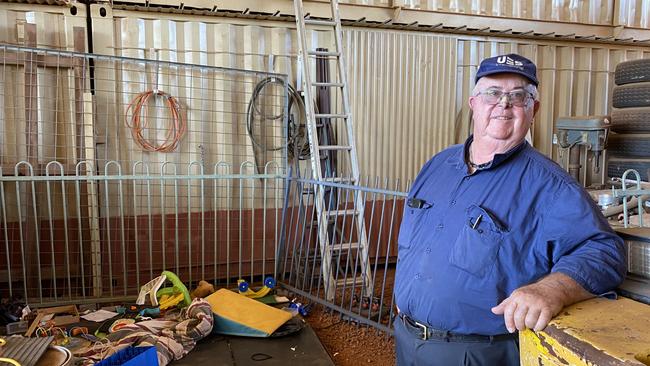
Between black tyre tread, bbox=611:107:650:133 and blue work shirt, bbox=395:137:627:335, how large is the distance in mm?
5391

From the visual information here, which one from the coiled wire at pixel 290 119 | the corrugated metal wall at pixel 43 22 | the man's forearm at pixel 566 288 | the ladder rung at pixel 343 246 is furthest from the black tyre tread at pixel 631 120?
the corrugated metal wall at pixel 43 22

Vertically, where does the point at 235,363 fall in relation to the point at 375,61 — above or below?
below

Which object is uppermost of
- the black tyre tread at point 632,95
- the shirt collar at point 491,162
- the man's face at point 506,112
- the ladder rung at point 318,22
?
the ladder rung at point 318,22

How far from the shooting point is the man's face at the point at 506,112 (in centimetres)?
183

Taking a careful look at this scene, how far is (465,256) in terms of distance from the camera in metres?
1.75

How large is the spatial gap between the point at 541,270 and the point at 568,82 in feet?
20.5

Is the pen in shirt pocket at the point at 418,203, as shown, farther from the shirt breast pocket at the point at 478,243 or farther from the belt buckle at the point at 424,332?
the belt buckle at the point at 424,332

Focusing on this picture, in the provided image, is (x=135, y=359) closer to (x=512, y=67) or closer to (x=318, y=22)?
(x=512, y=67)

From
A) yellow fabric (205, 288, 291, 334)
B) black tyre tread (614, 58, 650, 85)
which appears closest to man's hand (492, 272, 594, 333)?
yellow fabric (205, 288, 291, 334)

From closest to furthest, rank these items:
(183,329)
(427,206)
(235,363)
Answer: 1. (427,206)
2. (235,363)
3. (183,329)

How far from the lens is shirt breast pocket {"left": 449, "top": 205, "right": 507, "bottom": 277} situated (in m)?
1.69

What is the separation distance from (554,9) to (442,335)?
6445mm

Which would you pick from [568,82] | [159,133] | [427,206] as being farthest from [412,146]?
[427,206]

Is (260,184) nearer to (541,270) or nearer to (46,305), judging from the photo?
(46,305)
